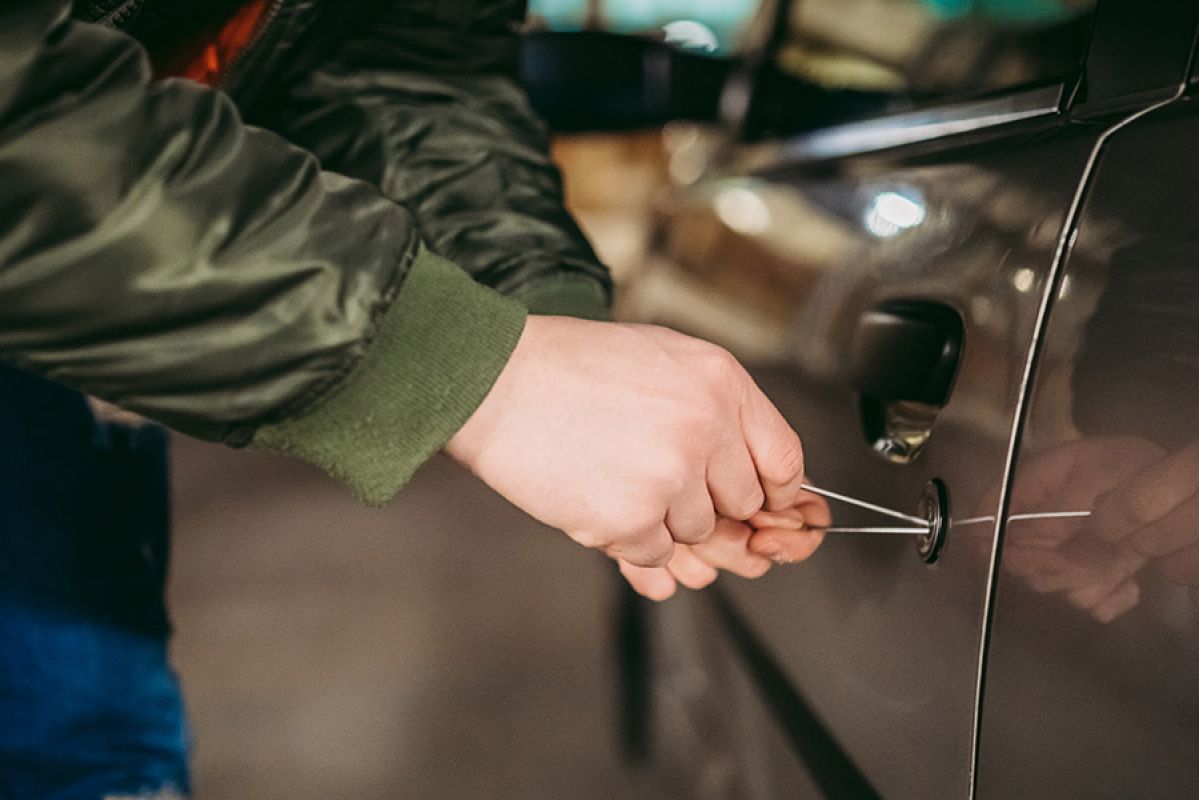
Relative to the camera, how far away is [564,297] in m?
1.12

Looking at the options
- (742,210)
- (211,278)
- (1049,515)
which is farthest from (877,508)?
(742,210)

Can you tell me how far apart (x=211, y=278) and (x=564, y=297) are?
0.51 meters

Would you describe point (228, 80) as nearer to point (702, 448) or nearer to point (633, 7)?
point (702, 448)

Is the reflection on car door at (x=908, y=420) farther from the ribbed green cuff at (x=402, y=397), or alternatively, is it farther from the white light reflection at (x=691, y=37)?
the white light reflection at (x=691, y=37)

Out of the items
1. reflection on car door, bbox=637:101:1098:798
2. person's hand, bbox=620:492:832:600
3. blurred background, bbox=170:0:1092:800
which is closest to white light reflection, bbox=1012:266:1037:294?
reflection on car door, bbox=637:101:1098:798

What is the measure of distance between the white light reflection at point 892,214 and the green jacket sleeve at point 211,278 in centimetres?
45

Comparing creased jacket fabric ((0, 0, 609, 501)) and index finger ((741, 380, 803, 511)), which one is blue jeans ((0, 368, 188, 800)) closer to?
creased jacket fabric ((0, 0, 609, 501))

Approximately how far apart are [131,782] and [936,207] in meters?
1.20

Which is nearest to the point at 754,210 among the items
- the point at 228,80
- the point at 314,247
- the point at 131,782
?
the point at 228,80

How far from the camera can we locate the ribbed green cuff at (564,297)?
111cm

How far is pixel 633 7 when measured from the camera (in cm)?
405

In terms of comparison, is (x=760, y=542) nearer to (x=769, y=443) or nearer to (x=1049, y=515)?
(x=769, y=443)

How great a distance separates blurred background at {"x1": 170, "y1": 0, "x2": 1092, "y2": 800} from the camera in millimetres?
1507

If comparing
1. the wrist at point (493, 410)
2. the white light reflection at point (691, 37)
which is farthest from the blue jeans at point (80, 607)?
the white light reflection at point (691, 37)
